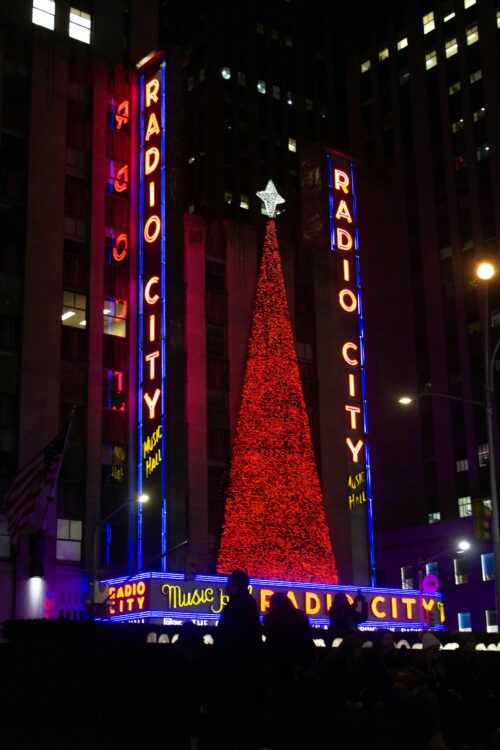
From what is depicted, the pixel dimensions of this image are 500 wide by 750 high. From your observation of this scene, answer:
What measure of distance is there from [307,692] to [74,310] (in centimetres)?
3965

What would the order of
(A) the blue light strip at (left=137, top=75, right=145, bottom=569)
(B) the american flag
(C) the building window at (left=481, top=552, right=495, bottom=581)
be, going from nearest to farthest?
(B) the american flag → (A) the blue light strip at (left=137, top=75, right=145, bottom=569) → (C) the building window at (left=481, top=552, right=495, bottom=581)

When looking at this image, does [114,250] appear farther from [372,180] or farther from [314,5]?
[314,5]

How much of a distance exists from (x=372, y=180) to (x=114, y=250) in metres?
38.7

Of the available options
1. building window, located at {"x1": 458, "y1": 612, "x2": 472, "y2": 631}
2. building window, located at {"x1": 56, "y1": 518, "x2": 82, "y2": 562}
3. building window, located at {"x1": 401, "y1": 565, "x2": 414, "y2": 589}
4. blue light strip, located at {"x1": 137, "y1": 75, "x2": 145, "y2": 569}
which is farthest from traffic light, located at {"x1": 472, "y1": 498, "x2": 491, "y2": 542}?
building window, located at {"x1": 401, "y1": 565, "x2": 414, "y2": 589}

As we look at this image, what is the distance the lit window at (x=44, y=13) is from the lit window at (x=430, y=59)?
42140mm

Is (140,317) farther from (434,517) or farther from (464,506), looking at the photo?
(434,517)

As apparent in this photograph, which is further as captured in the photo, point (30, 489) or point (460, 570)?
point (460, 570)

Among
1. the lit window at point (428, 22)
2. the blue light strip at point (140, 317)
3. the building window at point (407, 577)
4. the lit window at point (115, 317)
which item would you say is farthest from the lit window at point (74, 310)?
the lit window at point (428, 22)

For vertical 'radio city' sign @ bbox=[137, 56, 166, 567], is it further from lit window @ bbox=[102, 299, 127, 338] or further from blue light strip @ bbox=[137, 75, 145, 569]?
lit window @ bbox=[102, 299, 127, 338]

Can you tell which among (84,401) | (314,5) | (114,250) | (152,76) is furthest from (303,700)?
(314,5)

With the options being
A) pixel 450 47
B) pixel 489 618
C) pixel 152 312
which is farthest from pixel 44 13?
pixel 489 618

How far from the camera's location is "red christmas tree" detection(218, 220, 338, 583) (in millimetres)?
45938

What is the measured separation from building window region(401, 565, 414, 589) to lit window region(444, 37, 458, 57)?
42955mm

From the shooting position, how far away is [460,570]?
70125 millimetres
